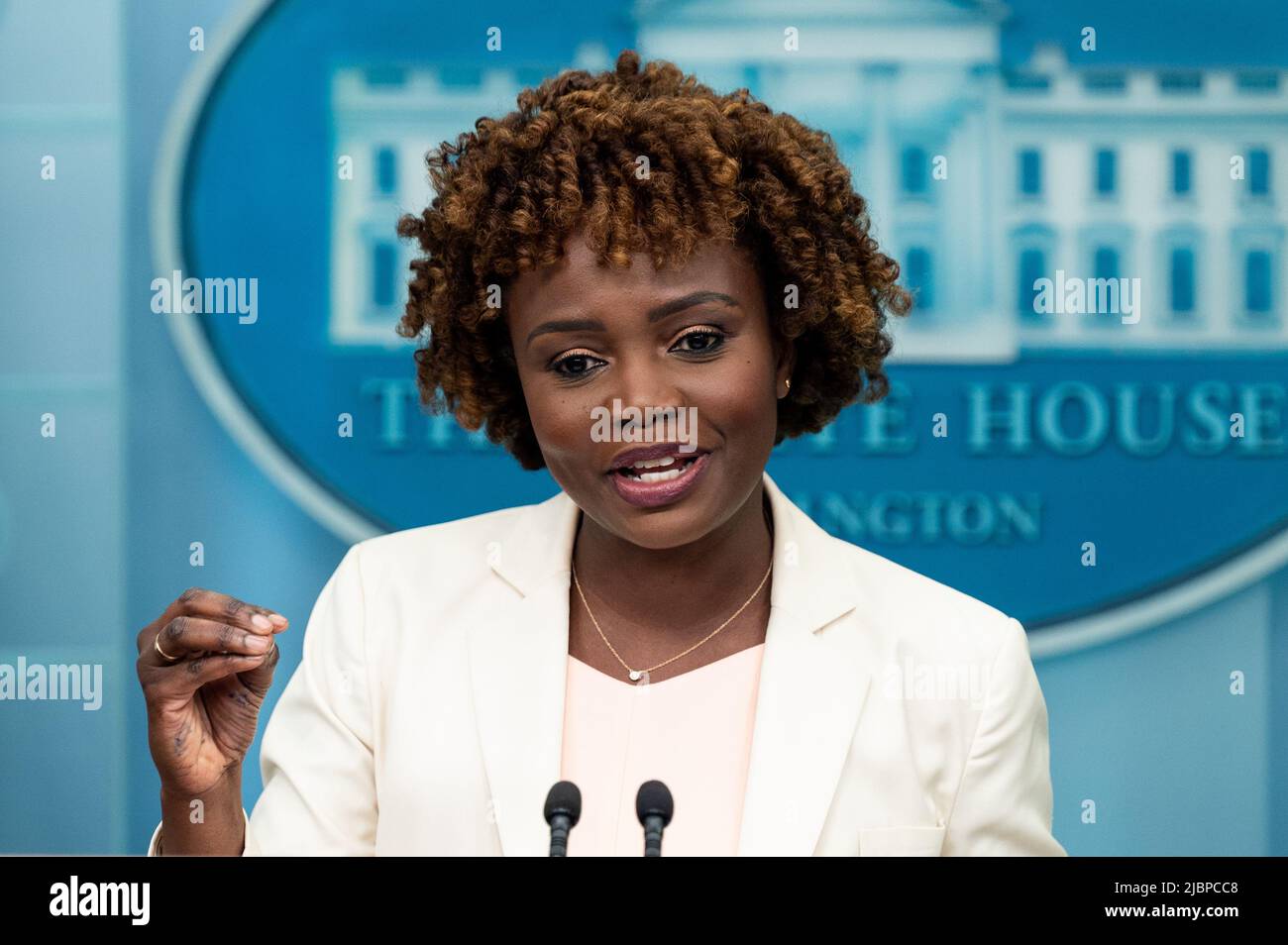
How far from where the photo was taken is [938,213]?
253cm

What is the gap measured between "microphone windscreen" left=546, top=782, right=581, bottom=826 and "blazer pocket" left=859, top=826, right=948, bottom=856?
509mm

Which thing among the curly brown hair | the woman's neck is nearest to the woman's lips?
the woman's neck

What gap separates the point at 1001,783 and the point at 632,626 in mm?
560

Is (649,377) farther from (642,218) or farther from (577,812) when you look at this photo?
(577,812)

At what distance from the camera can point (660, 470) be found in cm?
184

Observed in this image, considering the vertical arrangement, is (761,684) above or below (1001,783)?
above

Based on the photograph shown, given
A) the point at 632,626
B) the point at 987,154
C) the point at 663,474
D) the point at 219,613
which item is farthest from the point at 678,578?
the point at 987,154

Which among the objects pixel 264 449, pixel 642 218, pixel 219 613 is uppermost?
pixel 642 218

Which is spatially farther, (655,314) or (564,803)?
(655,314)

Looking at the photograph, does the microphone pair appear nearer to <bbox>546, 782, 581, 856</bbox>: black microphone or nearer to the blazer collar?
<bbox>546, 782, 581, 856</bbox>: black microphone

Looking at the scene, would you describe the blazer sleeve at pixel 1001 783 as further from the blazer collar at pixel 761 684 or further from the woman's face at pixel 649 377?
the woman's face at pixel 649 377

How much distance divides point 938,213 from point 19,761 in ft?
6.66

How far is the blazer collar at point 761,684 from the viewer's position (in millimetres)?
1777
